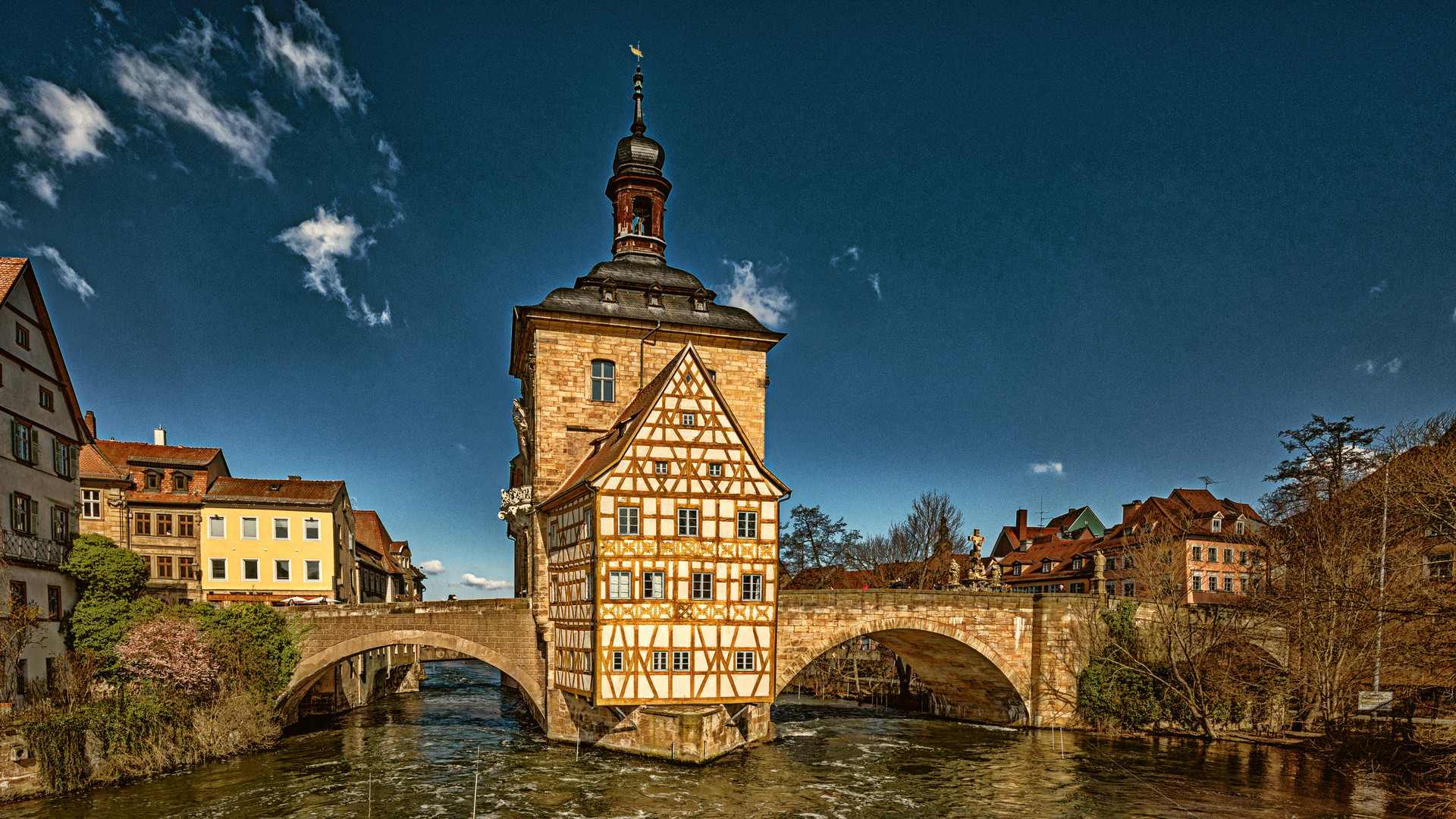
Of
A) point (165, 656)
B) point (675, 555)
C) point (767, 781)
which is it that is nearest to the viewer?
point (767, 781)

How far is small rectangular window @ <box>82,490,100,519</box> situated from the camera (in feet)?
117

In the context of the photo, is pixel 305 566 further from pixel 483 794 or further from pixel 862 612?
pixel 862 612

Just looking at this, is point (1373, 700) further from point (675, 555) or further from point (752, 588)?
point (675, 555)

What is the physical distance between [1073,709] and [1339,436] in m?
20.8

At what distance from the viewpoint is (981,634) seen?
106 feet

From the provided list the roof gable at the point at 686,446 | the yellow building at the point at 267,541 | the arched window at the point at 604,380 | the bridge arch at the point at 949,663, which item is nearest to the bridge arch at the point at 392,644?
the roof gable at the point at 686,446

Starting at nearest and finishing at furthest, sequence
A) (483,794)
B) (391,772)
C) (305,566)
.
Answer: (483,794)
(391,772)
(305,566)

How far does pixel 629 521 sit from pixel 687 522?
1.72 meters

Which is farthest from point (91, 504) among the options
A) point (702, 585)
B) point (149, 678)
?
point (702, 585)

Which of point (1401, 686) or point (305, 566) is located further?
point (305, 566)

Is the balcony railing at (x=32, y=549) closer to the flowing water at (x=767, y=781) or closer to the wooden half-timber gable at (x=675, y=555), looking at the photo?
the flowing water at (x=767, y=781)

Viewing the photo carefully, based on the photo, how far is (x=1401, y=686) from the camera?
29094mm

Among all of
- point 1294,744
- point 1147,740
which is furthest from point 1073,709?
point 1294,744

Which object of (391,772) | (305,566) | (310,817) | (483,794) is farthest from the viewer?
(305,566)
